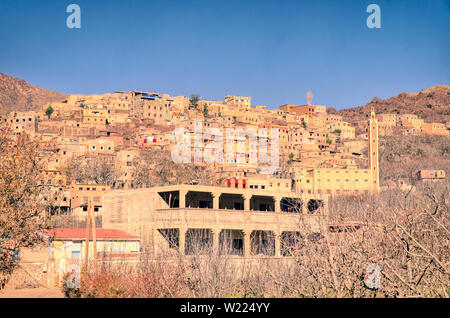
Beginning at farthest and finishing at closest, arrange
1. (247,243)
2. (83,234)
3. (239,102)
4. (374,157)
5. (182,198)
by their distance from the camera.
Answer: (239,102) → (374,157) → (247,243) → (182,198) → (83,234)

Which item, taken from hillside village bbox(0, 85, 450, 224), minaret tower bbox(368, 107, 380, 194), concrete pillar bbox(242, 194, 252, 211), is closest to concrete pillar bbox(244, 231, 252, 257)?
concrete pillar bbox(242, 194, 252, 211)

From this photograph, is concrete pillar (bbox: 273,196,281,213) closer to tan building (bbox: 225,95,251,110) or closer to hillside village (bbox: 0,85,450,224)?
hillside village (bbox: 0,85,450,224)

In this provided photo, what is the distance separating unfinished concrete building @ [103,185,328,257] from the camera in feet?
136

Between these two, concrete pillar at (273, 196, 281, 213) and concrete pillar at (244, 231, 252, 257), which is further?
concrete pillar at (273, 196, 281, 213)

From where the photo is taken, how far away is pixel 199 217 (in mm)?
41625

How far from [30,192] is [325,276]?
1341 cm

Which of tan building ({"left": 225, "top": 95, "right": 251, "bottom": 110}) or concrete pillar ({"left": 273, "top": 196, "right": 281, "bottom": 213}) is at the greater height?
tan building ({"left": 225, "top": 95, "right": 251, "bottom": 110})

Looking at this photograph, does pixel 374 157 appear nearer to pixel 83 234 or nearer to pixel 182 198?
pixel 182 198

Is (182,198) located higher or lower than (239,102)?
lower

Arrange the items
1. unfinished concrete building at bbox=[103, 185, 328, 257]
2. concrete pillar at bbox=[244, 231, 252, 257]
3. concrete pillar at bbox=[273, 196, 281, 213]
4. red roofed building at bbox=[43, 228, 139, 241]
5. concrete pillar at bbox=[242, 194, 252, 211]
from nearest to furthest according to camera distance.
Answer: red roofed building at bbox=[43, 228, 139, 241], unfinished concrete building at bbox=[103, 185, 328, 257], concrete pillar at bbox=[244, 231, 252, 257], concrete pillar at bbox=[242, 194, 252, 211], concrete pillar at bbox=[273, 196, 281, 213]

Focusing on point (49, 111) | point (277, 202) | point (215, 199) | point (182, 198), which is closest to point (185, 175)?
point (277, 202)

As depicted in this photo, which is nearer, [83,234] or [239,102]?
[83,234]

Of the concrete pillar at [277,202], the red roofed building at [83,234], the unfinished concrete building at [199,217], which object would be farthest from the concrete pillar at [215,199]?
the red roofed building at [83,234]
